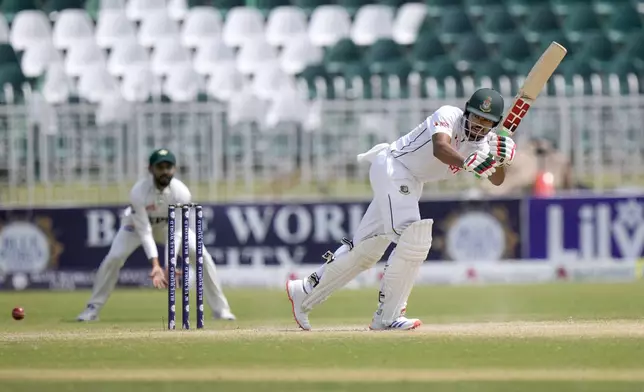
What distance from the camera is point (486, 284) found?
14.2 meters

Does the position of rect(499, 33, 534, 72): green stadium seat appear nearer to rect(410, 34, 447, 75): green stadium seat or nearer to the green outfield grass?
rect(410, 34, 447, 75): green stadium seat

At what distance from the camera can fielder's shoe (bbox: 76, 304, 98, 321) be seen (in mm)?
10164

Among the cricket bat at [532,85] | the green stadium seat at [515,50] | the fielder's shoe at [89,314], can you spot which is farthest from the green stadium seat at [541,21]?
the cricket bat at [532,85]

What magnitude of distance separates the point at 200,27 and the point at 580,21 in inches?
210

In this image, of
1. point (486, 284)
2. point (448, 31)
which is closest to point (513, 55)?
point (448, 31)

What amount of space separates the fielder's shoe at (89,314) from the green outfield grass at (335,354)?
0.13 meters

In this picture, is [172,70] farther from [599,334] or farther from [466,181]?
[599,334]

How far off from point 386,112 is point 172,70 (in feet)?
15.1

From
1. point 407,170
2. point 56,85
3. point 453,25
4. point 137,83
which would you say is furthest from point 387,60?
point 407,170

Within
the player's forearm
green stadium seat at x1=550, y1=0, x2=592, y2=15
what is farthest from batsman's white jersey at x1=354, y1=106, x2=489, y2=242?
green stadium seat at x1=550, y1=0, x2=592, y2=15

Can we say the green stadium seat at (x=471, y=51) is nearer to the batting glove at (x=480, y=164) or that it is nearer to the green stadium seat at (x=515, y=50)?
the green stadium seat at (x=515, y=50)

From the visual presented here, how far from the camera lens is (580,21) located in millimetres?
19312

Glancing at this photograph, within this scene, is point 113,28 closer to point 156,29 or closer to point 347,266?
point 156,29

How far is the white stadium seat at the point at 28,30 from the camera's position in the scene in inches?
732
